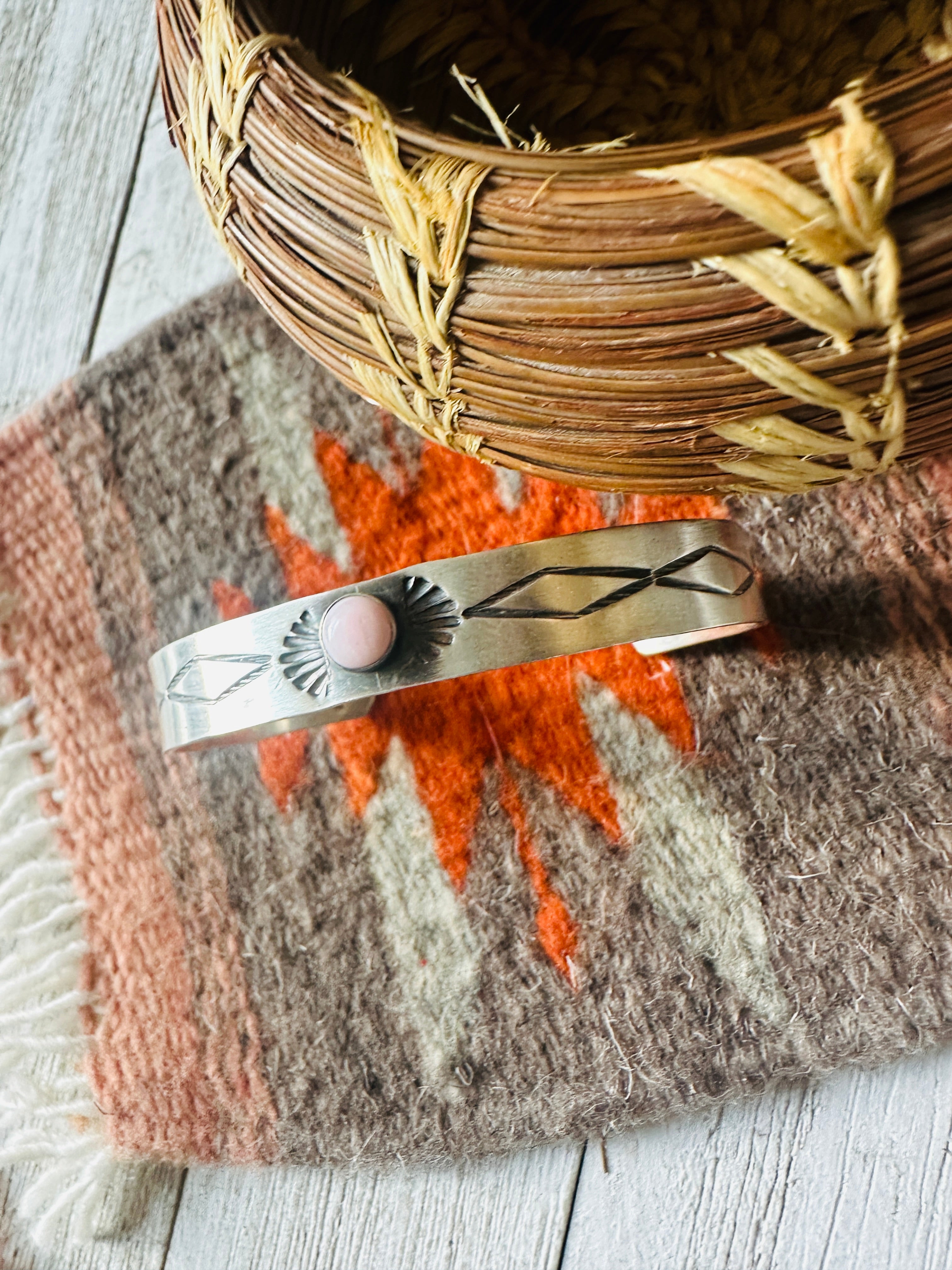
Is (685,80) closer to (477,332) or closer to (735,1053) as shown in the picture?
(477,332)

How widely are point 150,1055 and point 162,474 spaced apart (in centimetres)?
20

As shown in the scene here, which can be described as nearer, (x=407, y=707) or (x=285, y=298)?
(x=285, y=298)

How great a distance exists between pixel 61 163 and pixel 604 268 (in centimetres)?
35

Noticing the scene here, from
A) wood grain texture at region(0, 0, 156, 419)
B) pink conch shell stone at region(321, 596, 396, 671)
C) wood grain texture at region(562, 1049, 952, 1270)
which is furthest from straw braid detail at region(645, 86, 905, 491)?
wood grain texture at region(0, 0, 156, 419)

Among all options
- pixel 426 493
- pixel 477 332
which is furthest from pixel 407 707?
pixel 477 332

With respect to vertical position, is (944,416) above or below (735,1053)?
above

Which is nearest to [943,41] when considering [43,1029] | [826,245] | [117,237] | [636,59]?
[636,59]

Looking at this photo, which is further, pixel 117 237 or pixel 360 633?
pixel 117 237

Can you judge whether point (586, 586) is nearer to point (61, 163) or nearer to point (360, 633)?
point (360, 633)

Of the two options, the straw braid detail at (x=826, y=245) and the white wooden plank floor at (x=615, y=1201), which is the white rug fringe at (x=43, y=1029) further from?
the straw braid detail at (x=826, y=245)

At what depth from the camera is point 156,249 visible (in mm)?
445

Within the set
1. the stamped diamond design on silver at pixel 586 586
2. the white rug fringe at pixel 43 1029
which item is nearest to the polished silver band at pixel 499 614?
the stamped diamond design on silver at pixel 586 586

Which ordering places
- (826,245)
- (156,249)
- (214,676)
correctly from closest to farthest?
(826,245), (214,676), (156,249)

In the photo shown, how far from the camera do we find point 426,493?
1.26ft
